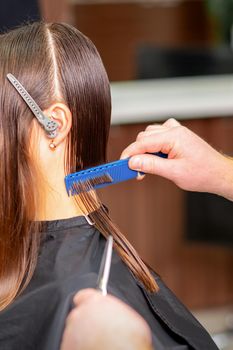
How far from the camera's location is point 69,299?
1.27m

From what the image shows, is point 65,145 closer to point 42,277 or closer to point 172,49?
point 42,277

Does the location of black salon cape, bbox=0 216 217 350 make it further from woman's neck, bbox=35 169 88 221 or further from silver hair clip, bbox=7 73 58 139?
silver hair clip, bbox=7 73 58 139

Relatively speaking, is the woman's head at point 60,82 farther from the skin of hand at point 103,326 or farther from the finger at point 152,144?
the skin of hand at point 103,326

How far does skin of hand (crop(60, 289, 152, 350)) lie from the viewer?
116 cm

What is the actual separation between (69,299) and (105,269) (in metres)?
0.09

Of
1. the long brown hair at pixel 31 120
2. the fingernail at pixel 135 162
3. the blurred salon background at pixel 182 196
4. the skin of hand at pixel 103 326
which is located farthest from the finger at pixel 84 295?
the blurred salon background at pixel 182 196

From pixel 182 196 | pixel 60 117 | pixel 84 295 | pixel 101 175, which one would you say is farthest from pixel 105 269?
pixel 182 196

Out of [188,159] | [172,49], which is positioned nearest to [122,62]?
[172,49]

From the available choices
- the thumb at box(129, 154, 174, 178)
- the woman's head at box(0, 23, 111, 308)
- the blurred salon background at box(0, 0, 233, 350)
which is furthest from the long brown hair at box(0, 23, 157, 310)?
the blurred salon background at box(0, 0, 233, 350)

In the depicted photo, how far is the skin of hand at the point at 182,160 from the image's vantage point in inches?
54.4

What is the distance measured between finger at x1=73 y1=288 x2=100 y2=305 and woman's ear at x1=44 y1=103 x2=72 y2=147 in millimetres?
292

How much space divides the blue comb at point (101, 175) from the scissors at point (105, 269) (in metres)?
0.13

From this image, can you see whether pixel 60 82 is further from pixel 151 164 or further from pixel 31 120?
pixel 151 164

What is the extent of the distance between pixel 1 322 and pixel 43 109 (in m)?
0.42
